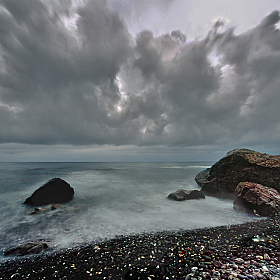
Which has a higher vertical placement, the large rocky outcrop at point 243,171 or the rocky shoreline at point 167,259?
the large rocky outcrop at point 243,171

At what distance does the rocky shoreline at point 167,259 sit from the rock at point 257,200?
321 centimetres

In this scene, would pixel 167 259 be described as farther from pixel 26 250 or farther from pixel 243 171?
pixel 243 171

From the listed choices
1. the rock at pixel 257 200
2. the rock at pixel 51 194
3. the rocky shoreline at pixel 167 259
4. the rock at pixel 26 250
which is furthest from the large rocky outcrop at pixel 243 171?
the rock at pixel 51 194

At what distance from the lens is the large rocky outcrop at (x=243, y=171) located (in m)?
14.8

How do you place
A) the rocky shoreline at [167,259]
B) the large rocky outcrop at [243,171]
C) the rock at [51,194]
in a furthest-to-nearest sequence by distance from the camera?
1. the rock at [51,194]
2. the large rocky outcrop at [243,171]
3. the rocky shoreline at [167,259]

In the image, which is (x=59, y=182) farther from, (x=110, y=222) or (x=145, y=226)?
(x=145, y=226)

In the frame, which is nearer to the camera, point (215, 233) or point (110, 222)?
point (215, 233)

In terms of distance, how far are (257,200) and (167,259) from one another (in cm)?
1079

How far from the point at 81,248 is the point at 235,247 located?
841 cm

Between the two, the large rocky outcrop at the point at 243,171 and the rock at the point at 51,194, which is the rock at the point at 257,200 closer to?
the large rocky outcrop at the point at 243,171

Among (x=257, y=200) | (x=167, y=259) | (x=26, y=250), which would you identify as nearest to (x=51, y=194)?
(x=26, y=250)

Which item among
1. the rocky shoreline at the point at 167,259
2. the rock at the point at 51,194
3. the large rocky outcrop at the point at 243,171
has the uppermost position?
the large rocky outcrop at the point at 243,171

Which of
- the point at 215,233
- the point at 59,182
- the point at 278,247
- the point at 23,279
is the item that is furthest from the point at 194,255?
the point at 59,182

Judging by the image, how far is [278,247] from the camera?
6730 millimetres
